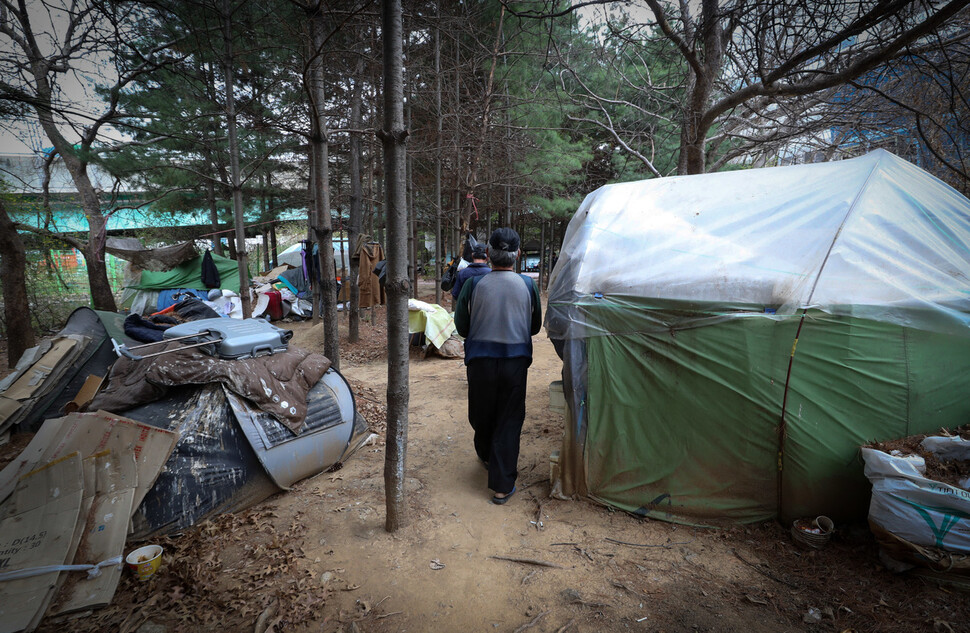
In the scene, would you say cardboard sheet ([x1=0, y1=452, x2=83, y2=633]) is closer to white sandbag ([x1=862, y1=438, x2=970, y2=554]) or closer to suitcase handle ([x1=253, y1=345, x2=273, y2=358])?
suitcase handle ([x1=253, y1=345, x2=273, y2=358])

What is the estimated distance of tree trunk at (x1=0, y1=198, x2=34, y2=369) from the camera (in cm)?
530

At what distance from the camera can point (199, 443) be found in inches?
115

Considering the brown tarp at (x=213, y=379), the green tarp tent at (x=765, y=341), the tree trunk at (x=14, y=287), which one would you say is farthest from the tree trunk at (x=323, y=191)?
the tree trunk at (x=14, y=287)

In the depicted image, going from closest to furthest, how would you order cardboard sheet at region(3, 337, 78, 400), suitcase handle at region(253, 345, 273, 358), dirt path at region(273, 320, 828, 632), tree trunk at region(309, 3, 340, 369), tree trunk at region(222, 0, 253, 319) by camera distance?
dirt path at region(273, 320, 828, 632) → suitcase handle at region(253, 345, 273, 358) → cardboard sheet at region(3, 337, 78, 400) → tree trunk at region(309, 3, 340, 369) → tree trunk at region(222, 0, 253, 319)

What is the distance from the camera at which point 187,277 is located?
37.6 ft

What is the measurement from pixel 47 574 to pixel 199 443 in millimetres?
897

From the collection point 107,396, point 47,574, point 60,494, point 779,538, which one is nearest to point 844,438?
point 779,538

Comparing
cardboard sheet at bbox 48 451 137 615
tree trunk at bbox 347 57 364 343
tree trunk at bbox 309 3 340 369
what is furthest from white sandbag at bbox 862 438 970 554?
tree trunk at bbox 347 57 364 343

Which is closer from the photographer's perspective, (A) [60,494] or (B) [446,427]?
(A) [60,494]

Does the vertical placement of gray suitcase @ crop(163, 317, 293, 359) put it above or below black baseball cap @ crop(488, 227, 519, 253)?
below

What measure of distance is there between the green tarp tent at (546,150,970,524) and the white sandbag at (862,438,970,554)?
308 mm

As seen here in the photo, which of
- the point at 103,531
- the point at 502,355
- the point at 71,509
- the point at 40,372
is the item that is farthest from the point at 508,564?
the point at 40,372

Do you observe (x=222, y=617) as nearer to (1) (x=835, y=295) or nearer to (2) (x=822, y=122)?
(1) (x=835, y=295)

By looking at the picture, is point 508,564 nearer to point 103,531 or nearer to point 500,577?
point 500,577
